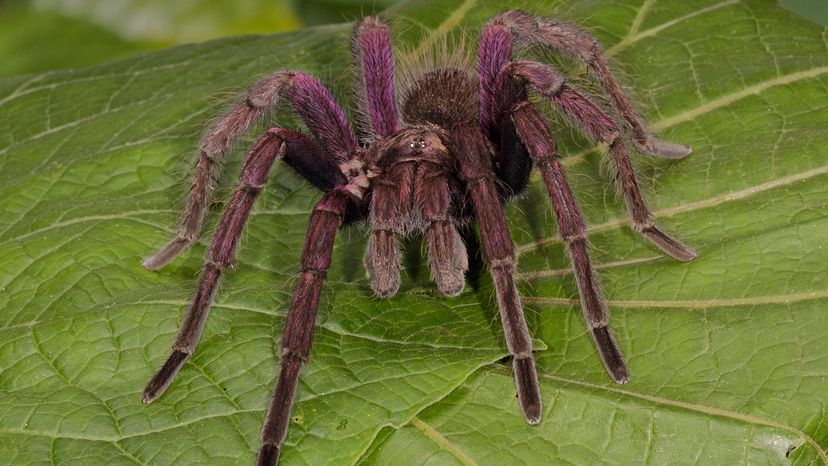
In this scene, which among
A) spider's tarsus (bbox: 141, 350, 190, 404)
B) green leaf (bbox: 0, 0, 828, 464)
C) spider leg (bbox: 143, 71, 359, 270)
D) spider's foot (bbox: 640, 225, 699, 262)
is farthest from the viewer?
spider leg (bbox: 143, 71, 359, 270)

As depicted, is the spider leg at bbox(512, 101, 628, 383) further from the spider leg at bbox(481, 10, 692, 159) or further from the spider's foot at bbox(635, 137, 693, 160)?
the spider's foot at bbox(635, 137, 693, 160)

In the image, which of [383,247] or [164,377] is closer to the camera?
[164,377]

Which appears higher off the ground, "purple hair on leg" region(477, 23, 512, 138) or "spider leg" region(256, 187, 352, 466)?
"purple hair on leg" region(477, 23, 512, 138)

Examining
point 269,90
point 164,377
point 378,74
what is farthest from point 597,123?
point 164,377

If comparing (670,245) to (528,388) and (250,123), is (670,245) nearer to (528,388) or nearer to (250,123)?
(528,388)

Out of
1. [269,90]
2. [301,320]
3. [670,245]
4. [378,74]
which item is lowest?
[670,245]

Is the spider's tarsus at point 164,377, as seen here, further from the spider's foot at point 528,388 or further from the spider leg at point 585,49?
the spider leg at point 585,49

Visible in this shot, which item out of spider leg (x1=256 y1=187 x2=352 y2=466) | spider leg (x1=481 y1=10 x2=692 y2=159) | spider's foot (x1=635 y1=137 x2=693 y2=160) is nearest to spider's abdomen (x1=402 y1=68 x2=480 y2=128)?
spider leg (x1=481 y1=10 x2=692 y2=159)

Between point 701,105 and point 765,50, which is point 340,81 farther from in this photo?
point 765,50
